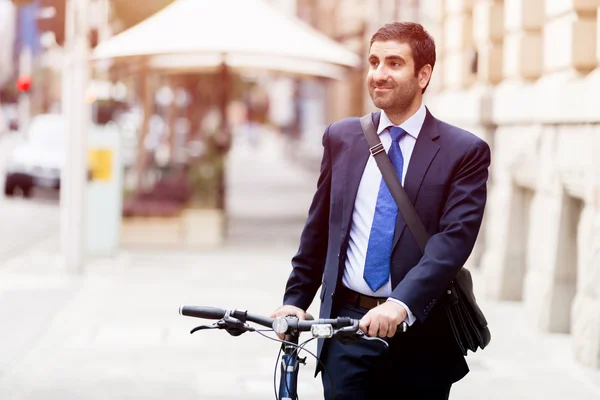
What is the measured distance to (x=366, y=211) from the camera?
3.88 m

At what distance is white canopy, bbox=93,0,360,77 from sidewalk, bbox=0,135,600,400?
2.56m

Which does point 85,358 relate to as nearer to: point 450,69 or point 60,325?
point 60,325

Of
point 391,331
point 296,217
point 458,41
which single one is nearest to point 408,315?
point 391,331

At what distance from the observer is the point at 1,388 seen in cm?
732

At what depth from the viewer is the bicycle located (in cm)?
342

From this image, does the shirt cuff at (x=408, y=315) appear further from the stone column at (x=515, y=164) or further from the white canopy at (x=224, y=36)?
the white canopy at (x=224, y=36)

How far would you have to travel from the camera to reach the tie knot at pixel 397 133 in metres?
3.93

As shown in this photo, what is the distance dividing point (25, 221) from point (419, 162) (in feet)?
55.8

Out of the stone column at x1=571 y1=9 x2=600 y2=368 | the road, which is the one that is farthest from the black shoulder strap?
the road

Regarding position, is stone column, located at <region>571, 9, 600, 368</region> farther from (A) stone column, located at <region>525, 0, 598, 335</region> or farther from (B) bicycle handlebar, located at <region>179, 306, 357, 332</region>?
(B) bicycle handlebar, located at <region>179, 306, 357, 332</region>

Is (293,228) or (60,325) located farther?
(293,228)

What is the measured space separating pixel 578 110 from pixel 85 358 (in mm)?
3889

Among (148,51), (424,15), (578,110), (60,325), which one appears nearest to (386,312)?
(578,110)

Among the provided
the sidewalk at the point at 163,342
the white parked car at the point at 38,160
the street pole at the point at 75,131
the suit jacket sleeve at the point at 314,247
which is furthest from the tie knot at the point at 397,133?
the white parked car at the point at 38,160
